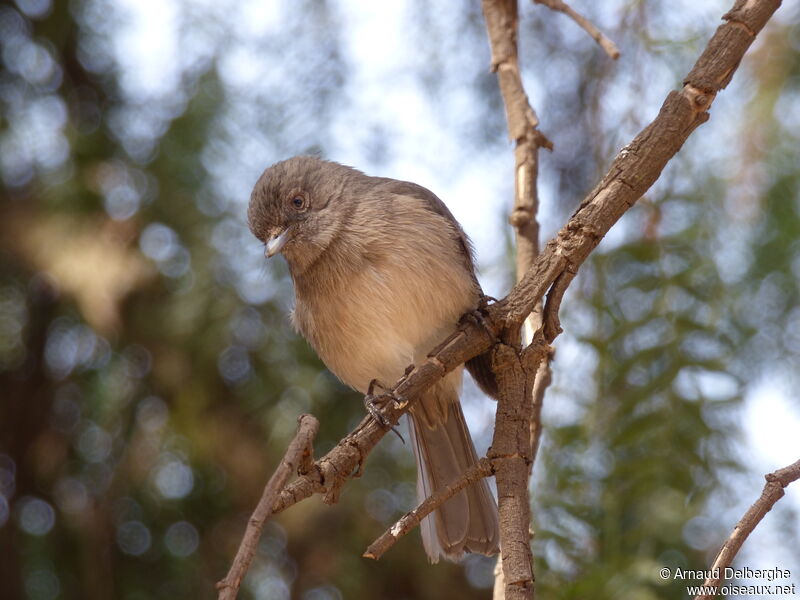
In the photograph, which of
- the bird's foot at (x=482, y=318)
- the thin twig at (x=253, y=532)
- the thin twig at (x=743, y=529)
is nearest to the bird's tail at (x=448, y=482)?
the bird's foot at (x=482, y=318)

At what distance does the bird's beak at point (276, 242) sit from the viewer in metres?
3.50

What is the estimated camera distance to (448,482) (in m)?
3.42

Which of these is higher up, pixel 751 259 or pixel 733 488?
pixel 751 259

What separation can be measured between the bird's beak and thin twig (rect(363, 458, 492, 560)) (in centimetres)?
151

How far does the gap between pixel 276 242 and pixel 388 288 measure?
0.48 meters

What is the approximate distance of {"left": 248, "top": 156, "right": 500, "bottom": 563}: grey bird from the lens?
3342 mm

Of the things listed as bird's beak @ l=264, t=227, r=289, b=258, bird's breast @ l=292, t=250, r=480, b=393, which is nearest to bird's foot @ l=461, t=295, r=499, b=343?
bird's breast @ l=292, t=250, r=480, b=393

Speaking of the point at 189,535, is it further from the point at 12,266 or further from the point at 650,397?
the point at 650,397

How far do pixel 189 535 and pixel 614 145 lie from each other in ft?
8.35

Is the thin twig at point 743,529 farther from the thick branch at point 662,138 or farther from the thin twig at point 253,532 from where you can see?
the thin twig at point 253,532

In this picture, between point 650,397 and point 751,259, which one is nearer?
point 650,397

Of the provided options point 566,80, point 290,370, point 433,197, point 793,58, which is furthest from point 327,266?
point 793,58

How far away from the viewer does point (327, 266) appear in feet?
11.5

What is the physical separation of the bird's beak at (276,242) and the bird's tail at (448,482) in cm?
80
